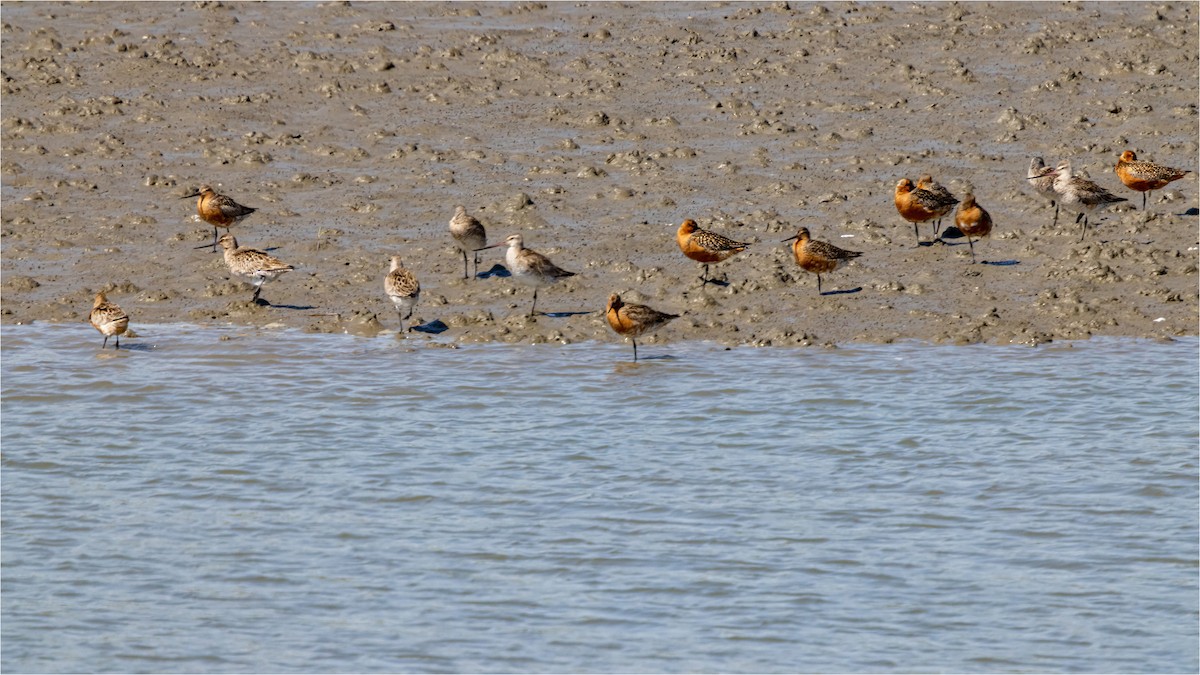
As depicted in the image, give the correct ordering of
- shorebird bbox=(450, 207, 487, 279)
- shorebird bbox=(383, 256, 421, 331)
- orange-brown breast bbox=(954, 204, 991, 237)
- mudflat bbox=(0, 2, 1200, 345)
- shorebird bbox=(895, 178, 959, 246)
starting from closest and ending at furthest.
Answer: shorebird bbox=(383, 256, 421, 331), mudflat bbox=(0, 2, 1200, 345), shorebird bbox=(450, 207, 487, 279), orange-brown breast bbox=(954, 204, 991, 237), shorebird bbox=(895, 178, 959, 246)

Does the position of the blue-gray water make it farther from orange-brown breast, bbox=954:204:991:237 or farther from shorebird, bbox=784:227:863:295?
orange-brown breast, bbox=954:204:991:237

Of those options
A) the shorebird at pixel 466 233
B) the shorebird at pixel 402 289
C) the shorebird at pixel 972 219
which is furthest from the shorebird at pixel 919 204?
the shorebird at pixel 402 289

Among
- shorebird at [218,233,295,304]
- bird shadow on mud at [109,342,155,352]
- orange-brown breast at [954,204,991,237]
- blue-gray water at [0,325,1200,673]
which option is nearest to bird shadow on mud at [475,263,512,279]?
blue-gray water at [0,325,1200,673]

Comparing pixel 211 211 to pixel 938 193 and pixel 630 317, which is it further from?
pixel 938 193

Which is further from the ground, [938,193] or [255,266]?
[938,193]

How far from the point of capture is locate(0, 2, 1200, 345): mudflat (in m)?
18.9

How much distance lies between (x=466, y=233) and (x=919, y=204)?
17.2ft

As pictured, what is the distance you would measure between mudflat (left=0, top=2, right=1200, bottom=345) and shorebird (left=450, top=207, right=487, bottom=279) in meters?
0.42

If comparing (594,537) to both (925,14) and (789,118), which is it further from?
(925,14)

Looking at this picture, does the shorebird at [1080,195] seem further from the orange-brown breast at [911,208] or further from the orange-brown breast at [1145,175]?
the orange-brown breast at [911,208]

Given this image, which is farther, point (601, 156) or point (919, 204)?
point (601, 156)

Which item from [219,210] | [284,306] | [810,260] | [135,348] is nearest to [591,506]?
[810,260]

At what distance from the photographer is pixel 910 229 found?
2080 centimetres

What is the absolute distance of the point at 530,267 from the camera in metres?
18.2
